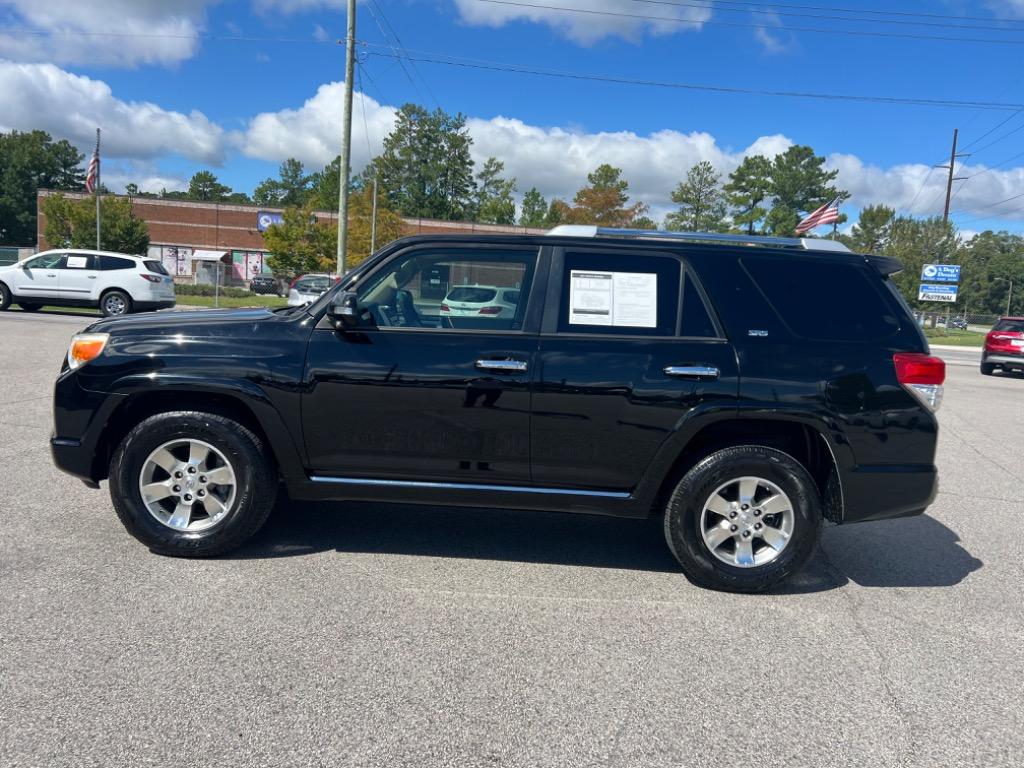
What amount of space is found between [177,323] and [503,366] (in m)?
1.94

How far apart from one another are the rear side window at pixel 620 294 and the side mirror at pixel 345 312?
1.12 metres

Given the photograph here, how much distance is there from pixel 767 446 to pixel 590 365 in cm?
109

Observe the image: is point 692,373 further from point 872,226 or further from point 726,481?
point 872,226

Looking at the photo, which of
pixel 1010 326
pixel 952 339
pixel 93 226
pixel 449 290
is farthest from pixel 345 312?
pixel 93 226

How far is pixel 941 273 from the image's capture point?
46.2 metres

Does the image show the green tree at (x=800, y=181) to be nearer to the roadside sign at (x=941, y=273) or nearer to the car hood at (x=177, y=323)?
the roadside sign at (x=941, y=273)

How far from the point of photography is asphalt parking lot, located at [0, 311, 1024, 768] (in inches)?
104

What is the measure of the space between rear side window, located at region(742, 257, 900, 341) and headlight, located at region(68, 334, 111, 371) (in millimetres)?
3677

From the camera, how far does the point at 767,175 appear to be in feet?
253

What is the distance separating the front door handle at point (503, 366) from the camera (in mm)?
3939

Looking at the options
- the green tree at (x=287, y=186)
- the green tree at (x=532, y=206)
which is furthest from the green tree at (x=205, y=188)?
the green tree at (x=532, y=206)

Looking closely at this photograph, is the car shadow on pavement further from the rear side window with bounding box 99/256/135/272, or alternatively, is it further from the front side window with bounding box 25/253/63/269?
the front side window with bounding box 25/253/63/269

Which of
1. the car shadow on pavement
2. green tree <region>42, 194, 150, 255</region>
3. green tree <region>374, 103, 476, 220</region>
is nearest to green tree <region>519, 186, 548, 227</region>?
green tree <region>374, 103, 476, 220</region>

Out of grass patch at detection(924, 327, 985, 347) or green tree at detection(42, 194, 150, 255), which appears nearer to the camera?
grass patch at detection(924, 327, 985, 347)
